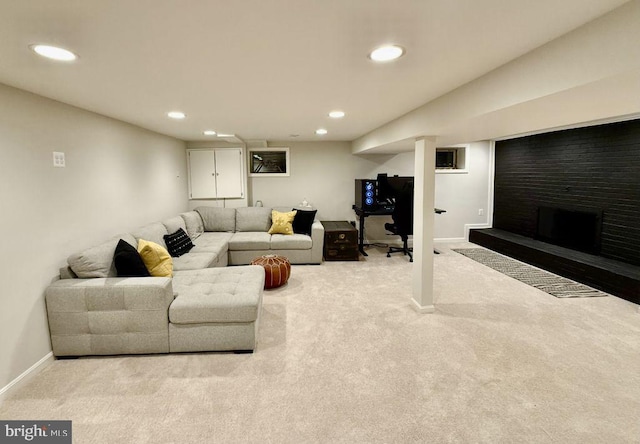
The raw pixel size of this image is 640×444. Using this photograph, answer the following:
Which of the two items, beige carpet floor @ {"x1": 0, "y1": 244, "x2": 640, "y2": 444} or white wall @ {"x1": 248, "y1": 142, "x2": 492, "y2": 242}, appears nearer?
beige carpet floor @ {"x1": 0, "y1": 244, "x2": 640, "y2": 444}

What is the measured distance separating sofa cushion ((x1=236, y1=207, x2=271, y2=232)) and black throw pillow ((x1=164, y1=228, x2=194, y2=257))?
1347 mm

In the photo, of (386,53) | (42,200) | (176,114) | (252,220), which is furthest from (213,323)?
(252,220)

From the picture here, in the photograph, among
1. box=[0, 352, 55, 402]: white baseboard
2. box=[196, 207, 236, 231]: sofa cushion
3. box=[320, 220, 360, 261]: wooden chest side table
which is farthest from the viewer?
box=[196, 207, 236, 231]: sofa cushion

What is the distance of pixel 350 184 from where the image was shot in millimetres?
6199

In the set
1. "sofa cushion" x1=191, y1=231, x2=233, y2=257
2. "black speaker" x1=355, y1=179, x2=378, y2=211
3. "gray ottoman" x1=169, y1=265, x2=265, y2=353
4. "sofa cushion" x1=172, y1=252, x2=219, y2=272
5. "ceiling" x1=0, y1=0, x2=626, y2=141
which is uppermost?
"ceiling" x1=0, y1=0, x2=626, y2=141

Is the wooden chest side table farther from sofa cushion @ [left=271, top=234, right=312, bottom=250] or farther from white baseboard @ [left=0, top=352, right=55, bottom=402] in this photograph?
white baseboard @ [left=0, top=352, right=55, bottom=402]

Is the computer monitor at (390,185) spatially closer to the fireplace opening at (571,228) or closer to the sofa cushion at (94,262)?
the fireplace opening at (571,228)

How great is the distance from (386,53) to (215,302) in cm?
209

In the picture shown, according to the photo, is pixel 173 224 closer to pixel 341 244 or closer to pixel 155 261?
pixel 155 261

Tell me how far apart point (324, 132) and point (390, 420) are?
12.4ft

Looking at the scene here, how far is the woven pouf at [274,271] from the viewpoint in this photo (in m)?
3.88

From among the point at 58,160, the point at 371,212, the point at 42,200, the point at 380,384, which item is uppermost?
the point at 58,160

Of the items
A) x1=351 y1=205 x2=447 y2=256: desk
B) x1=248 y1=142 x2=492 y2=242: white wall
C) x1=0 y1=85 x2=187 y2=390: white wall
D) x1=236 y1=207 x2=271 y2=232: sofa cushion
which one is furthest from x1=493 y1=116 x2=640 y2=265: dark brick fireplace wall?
x1=0 y1=85 x2=187 y2=390: white wall

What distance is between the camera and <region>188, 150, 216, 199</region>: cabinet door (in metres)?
5.84
